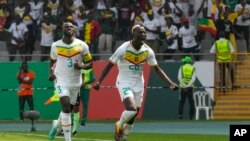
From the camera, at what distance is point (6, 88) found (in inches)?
1383

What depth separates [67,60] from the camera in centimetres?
2062

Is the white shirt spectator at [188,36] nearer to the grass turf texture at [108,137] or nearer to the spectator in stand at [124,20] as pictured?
the spectator in stand at [124,20]

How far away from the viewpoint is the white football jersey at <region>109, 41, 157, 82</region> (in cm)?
1981

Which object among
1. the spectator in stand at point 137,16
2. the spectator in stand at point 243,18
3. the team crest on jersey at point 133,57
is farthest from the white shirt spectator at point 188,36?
the team crest on jersey at point 133,57

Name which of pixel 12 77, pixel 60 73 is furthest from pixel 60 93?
pixel 12 77

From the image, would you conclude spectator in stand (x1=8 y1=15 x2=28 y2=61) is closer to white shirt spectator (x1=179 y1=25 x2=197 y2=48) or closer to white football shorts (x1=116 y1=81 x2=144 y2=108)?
white shirt spectator (x1=179 y1=25 x2=197 y2=48)

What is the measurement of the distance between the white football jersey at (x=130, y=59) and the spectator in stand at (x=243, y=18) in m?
15.7

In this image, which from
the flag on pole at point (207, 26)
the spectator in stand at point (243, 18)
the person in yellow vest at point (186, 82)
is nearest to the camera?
the person in yellow vest at point (186, 82)

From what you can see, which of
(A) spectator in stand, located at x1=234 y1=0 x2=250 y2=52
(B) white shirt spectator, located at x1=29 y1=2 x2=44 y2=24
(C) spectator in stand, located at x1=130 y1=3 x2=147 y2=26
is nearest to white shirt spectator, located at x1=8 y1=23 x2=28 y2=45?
(B) white shirt spectator, located at x1=29 y1=2 x2=44 y2=24

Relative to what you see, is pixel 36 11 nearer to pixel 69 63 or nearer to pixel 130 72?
pixel 69 63

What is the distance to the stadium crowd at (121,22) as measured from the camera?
35.2 m

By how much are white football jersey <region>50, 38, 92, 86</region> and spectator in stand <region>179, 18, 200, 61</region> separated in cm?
1460

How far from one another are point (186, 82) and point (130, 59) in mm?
15041

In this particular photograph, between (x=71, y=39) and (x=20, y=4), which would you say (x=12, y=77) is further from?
(x=71, y=39)
